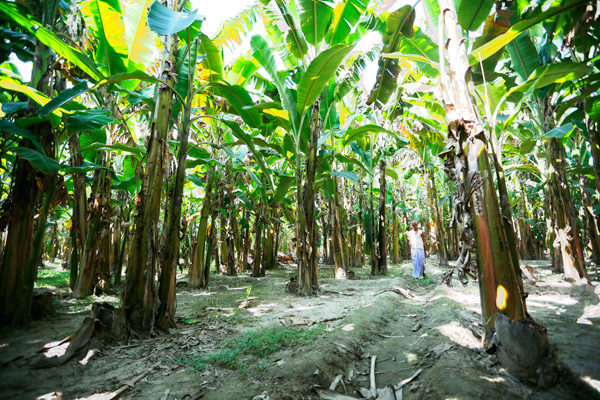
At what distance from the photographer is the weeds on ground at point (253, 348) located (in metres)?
2.57

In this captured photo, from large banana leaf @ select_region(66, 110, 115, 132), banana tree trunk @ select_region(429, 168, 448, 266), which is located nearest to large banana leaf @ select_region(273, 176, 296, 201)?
large banana leaf @ select_region(66, 110, 115, 132)

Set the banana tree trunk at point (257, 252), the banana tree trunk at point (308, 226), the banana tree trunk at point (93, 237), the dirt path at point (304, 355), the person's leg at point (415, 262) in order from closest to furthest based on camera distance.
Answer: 1. the dirt path at point (304, 355)
2. the banana tree trunk at point (93, 237)
3. the banana tree trunk at point (308, 226)
4. the person's leg at point (415, 262)
5. the banana tree trunk at point (257, 252)

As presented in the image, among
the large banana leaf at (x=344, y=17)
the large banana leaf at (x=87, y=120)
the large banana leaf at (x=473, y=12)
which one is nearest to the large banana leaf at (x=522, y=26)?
the large banana leaf at (x=473, y=12)

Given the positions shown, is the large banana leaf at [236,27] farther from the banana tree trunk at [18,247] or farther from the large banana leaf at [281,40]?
the banana tree trunk at [18,247]

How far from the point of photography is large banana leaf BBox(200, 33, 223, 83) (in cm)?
442

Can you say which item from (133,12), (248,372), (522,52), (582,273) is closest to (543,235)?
(582,273)

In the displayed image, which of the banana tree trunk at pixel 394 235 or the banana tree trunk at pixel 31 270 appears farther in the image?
the banana tree trunk at pixel 394 235

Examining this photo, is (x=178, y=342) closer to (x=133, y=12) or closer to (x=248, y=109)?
(x=248, y=109)

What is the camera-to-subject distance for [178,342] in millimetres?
3064

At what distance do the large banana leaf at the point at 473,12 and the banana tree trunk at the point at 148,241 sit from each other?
3579mm

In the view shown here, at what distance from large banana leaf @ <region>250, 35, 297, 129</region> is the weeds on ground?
373 cm

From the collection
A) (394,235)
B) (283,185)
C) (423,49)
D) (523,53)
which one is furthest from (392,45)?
(394,235)

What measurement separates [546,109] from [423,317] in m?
4.82

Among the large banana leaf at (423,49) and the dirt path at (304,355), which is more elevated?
the large banana leaf at (423,49)
